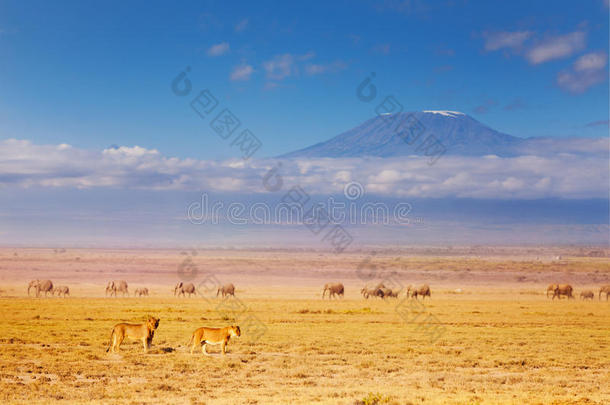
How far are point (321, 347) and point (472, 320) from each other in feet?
48.2

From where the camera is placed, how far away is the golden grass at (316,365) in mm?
13562

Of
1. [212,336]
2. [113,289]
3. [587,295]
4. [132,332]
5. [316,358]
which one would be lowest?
[587,295]

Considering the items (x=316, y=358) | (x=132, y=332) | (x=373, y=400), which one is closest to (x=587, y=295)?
(x=316, y=358)

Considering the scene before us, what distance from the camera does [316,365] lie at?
58.6 ft

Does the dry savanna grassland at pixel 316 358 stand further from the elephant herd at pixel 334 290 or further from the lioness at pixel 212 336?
the elephant herd at pixel 334 290

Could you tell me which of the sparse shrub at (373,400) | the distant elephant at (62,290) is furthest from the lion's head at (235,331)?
the distant elephant at (62,290)

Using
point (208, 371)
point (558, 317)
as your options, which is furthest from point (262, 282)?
point (208, 371)

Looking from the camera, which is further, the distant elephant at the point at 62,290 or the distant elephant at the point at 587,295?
the distant elephant at the point at 587,295

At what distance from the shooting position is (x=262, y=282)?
7981cm

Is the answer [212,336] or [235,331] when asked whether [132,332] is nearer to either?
[212,336]

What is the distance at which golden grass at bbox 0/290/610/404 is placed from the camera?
13562mm

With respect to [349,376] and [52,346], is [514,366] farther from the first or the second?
[52,346]

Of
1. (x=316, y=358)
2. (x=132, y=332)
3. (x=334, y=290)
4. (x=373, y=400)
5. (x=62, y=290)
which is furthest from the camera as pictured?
(x=62, y=290)

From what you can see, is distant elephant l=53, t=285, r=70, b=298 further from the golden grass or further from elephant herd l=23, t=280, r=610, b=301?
the golden grass
